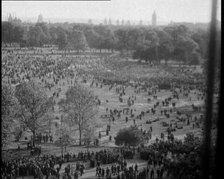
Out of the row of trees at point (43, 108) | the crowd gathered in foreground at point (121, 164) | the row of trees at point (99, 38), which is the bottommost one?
the crowd gathered in foreground at point (121, 164)

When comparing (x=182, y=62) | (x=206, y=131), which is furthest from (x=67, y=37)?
(x=206, y=131)

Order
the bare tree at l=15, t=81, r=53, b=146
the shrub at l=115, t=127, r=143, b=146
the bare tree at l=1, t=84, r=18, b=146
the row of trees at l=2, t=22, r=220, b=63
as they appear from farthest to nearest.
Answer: the row of trees at l=2, t=22, r=220, b=63 → the bare tree at l=15, t=81, r=53, b=146 → the shrub at l=115, t=127, r=143, b=146 → the bare tree at l=1, t=84, r=18, b=146

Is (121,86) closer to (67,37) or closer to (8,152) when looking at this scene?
(8,152)

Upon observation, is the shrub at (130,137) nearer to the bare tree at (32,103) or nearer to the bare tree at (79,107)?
the bare tree at (79,107)

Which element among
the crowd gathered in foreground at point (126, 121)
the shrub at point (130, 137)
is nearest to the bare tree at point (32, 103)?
the crowd gathered in foreground at point (126, 121)

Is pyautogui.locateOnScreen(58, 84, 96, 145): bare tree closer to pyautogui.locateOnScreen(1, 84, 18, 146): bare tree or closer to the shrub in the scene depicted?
the shrub

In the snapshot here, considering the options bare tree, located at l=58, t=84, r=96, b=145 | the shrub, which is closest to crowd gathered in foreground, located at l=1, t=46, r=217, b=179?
the shrub
